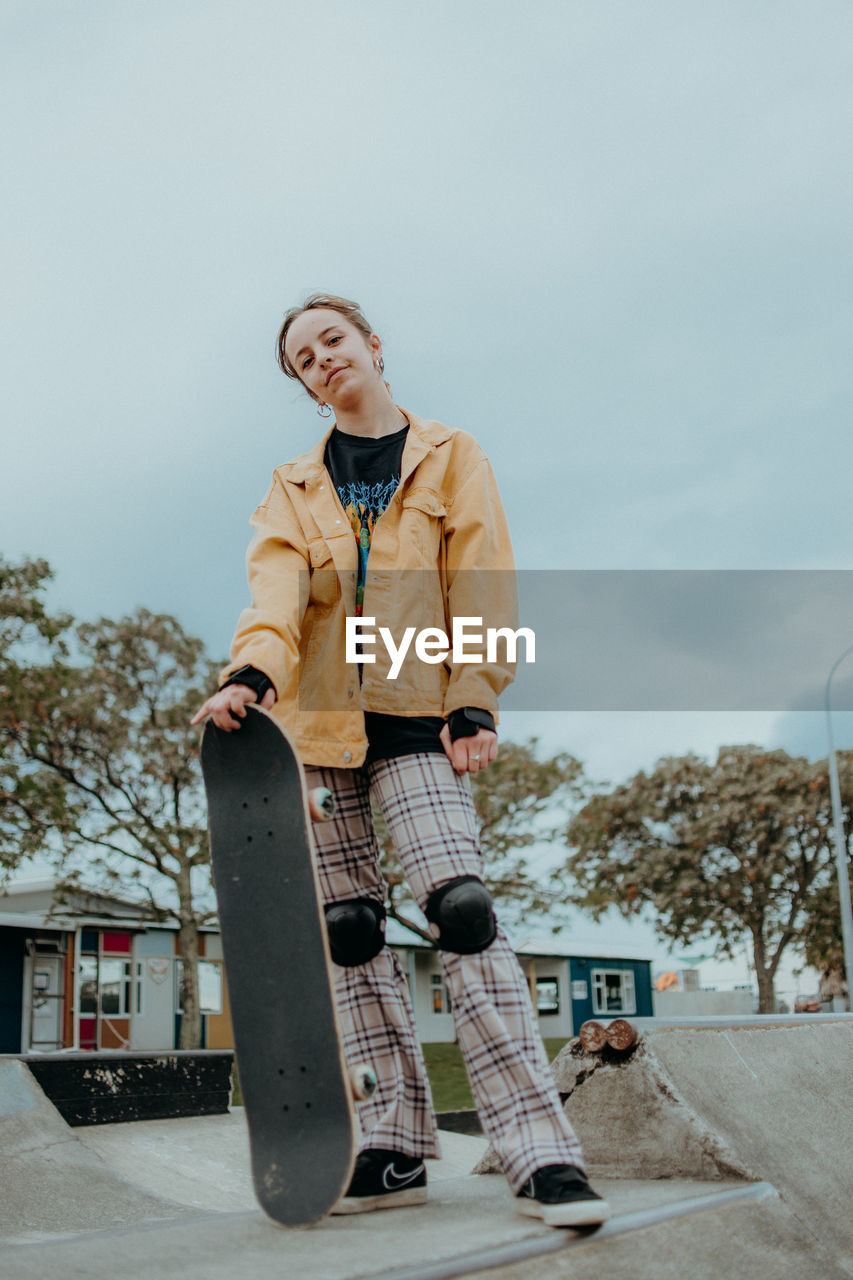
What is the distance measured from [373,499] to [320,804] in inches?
A: 34.9

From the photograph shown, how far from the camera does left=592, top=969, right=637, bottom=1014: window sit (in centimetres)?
3791

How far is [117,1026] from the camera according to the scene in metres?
23.6

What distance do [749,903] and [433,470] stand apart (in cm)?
2276

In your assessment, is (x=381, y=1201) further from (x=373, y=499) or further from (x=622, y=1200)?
(x=373, y=499)

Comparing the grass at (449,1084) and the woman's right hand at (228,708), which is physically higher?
the woman's right hand at (228,708)

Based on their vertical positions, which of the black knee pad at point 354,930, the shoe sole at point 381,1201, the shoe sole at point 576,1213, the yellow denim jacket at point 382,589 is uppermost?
the yellow denim jacket at point 382,589

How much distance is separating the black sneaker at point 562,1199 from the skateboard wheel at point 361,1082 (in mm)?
388

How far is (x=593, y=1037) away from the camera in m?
3.09

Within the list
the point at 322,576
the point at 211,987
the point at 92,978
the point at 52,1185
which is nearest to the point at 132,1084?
the point at 52,1185

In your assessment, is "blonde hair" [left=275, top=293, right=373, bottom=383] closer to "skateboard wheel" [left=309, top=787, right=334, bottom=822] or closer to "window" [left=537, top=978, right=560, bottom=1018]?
"skateboard wheel" [left=309, top=787, right=334, bottom=822]

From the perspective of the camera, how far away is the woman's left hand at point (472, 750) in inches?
94.3

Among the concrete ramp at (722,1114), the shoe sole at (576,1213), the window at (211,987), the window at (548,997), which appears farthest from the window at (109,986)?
the shoe sole at (576,1213)

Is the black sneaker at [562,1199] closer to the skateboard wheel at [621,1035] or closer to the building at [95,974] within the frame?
the skateboard wheel at [621,1035]

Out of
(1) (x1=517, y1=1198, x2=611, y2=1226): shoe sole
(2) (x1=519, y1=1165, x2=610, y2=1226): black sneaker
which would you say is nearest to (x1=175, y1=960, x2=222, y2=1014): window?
(2) (x1=519, y1=1165, x2=610, y2=1226): black sneaker
